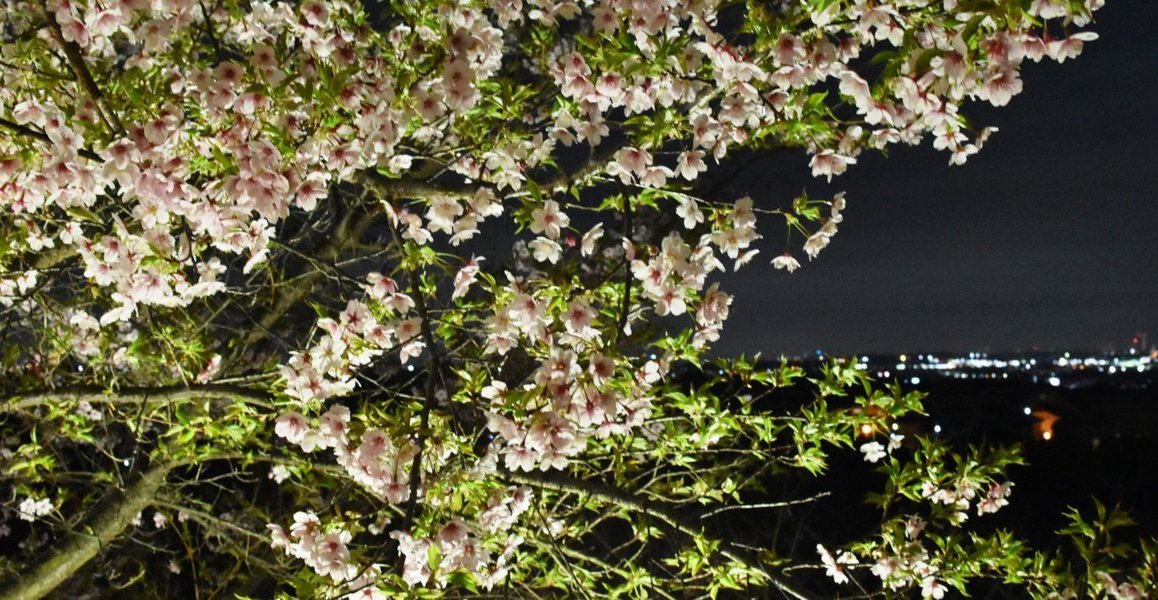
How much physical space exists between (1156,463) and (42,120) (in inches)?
929

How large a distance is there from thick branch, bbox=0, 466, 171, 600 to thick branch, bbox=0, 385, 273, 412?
0.52 metres

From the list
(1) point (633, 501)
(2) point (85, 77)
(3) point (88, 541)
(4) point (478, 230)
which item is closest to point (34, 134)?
(2) point (85, 77)

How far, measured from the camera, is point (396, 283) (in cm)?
264

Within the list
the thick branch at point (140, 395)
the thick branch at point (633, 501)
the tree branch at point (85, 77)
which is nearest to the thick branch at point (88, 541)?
the thick branch at point (140, 395)

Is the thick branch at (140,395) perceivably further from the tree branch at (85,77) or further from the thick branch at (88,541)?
the tree branch at (85,77)

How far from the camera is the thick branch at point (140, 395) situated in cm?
304

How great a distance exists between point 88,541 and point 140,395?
95 cm

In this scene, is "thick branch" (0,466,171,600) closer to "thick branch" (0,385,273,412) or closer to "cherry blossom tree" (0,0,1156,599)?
"cherry blossom tree" (0,0,1156,599)

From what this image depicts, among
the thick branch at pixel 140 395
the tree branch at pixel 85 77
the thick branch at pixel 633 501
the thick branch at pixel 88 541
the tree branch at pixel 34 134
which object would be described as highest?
the tree branch at pixel 85 77

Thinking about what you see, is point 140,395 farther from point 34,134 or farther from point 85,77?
point 85,77

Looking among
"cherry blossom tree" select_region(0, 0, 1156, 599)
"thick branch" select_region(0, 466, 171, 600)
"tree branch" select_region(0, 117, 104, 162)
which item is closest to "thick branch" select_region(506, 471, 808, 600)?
"cherry blossom tree" select_region(0, 0, 1156, 599)

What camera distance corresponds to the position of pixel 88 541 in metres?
3.63

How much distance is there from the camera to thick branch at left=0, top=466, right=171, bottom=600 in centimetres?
352

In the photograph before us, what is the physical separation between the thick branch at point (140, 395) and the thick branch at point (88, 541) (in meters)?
0.52
